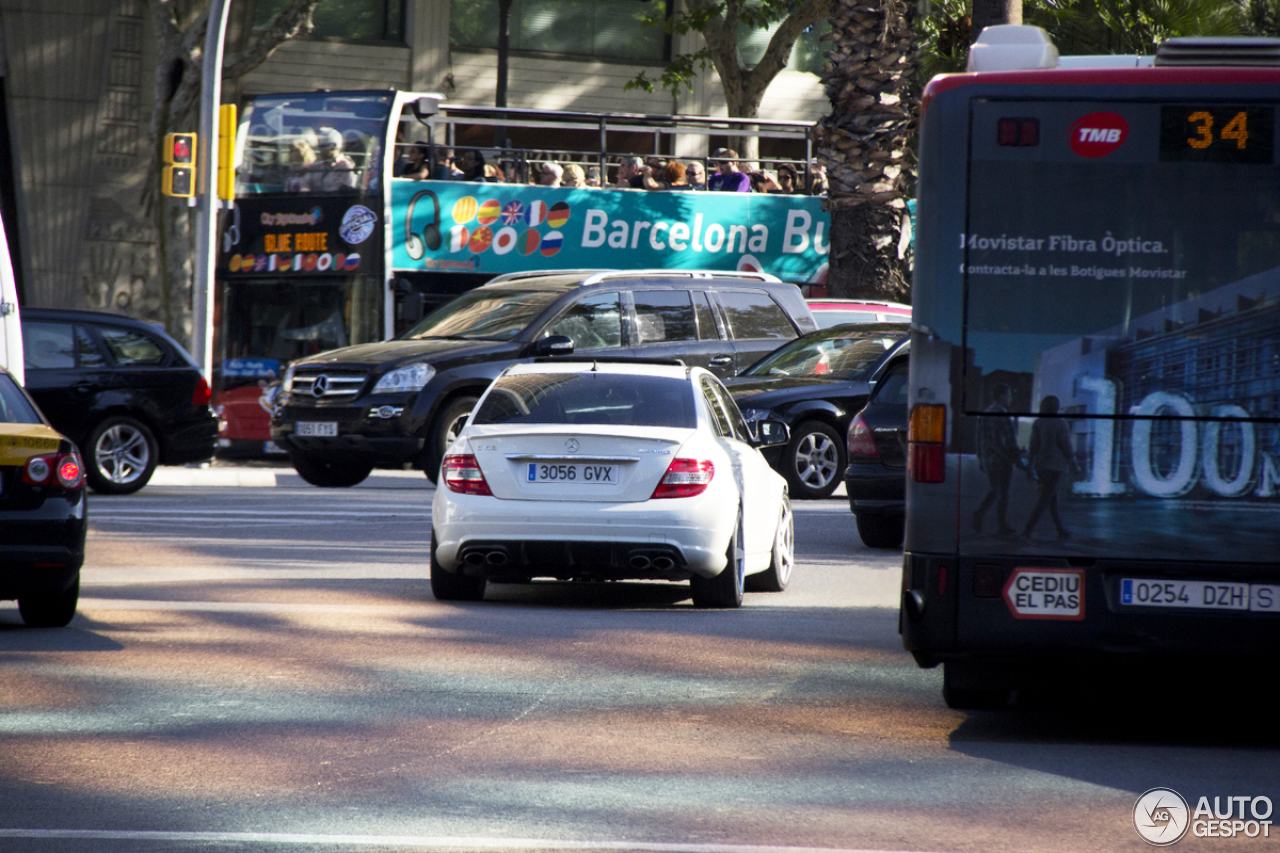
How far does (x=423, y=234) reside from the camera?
22.8m

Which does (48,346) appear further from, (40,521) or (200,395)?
(40,521)

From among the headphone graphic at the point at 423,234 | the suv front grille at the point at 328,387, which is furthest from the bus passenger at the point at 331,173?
the suv front grille at the point at 328,387

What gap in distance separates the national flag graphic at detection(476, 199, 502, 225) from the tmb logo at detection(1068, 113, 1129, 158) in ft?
56.3

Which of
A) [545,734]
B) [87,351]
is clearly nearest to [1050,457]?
[545,734]

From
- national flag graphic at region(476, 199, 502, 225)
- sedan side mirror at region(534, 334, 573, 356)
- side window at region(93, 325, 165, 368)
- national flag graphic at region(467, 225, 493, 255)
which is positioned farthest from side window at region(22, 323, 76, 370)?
national flag graphic at region(476, 199, 502, 225)

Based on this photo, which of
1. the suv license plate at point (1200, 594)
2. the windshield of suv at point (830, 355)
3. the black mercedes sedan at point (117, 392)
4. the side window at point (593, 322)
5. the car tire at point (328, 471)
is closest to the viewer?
the suv license plate at point (1200, 594)

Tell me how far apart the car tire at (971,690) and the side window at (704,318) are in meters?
11.8

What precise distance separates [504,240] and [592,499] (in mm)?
13849

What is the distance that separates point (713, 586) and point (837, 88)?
13479mm

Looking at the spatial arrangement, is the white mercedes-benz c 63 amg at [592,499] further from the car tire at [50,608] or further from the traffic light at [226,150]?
the traffic light at [226,150]

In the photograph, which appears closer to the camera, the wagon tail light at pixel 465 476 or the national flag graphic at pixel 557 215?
the wagon tail light at pixel 465 476

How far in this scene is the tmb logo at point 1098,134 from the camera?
6445 millimetres

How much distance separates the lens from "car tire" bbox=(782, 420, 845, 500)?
17391mm

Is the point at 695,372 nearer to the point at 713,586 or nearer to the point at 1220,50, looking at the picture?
the point at 713,586
